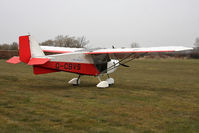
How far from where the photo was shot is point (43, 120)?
15.2 ft

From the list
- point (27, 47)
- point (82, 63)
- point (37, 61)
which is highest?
point (27, 47)

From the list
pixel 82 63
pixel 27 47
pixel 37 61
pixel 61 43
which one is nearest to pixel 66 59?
pixel 82 63

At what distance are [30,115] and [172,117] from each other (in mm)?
3137

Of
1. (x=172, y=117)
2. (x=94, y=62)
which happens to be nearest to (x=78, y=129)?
(x=172, y=117)

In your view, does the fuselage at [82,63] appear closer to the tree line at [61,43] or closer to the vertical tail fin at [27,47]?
the vertical tail fin at [27,47]

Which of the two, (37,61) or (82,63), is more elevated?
(37,61)

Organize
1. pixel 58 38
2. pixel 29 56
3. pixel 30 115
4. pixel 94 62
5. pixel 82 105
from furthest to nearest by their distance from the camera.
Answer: pixel 58 38
pixel 94 62
pixel 29 56
pixel 82 105
pixel 30 115

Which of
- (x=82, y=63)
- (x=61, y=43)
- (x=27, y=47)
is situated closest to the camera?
(x=27, y=47)

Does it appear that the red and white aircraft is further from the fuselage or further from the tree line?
the tree line

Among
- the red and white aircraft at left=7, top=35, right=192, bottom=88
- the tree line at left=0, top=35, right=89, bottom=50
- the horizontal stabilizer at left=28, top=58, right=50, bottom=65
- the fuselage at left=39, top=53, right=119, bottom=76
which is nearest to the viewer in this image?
the horizontal stabilizer at left=28, top=58, right=50, bottom=65

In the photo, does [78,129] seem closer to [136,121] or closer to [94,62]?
[136,121]

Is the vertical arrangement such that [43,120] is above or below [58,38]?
below

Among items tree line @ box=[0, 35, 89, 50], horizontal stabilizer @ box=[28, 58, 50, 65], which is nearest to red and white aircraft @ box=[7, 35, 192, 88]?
horizontal stabilizer @ box=[28, 58, 50, 65]

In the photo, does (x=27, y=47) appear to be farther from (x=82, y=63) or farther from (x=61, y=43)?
(x=61, y=43)
